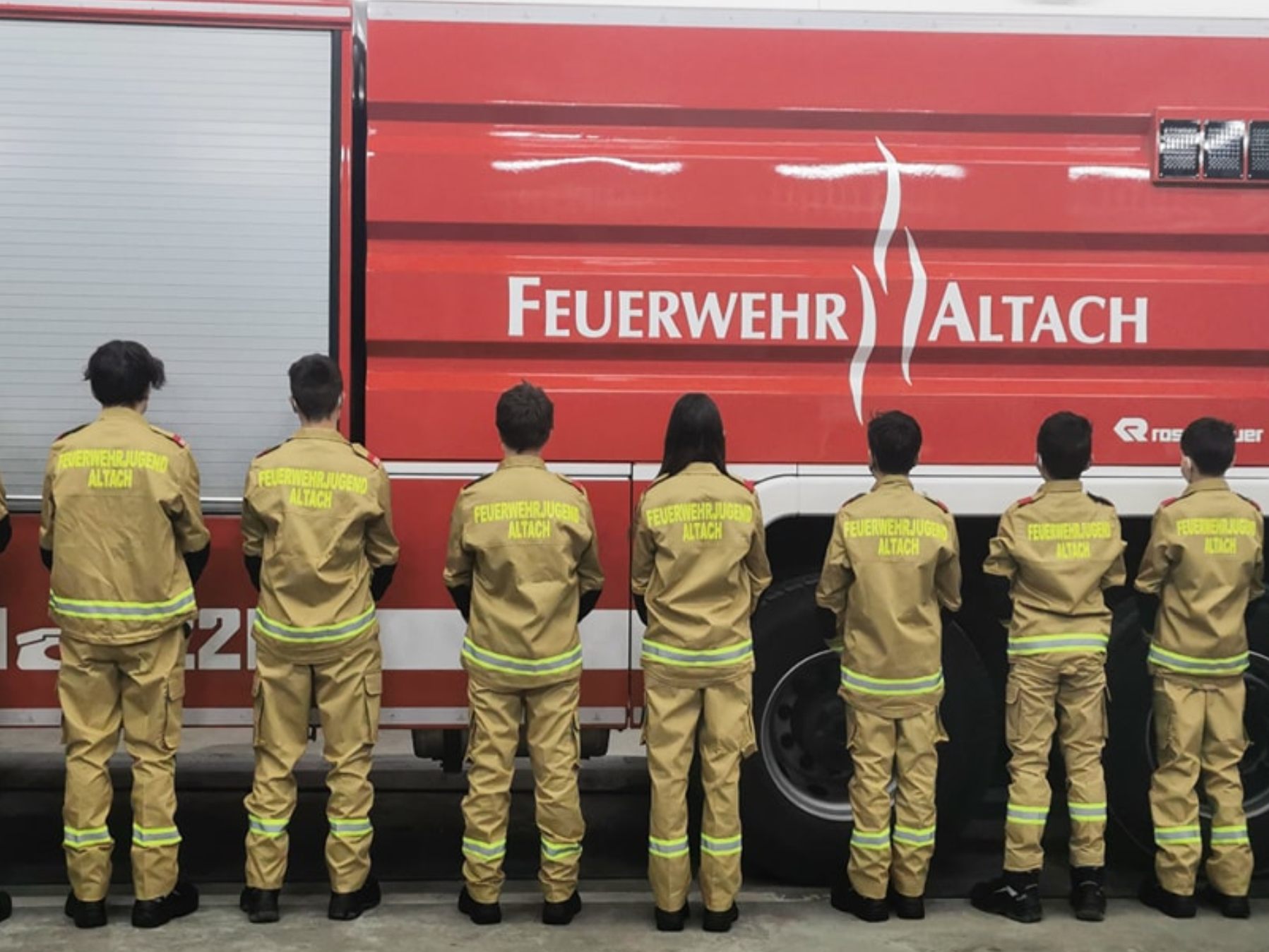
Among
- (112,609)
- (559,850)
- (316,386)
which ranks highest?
(316,386)

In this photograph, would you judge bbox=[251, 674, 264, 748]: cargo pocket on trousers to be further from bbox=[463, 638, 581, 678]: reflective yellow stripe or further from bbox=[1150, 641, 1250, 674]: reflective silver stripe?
bbox=[1150, 641, 1250, 674]: reflective silver stripe

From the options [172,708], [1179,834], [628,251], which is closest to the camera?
[172,708]

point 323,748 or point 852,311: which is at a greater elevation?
point 852,311

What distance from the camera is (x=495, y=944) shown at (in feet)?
14.1

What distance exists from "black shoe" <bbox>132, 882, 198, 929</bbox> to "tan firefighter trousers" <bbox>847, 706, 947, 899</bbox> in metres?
2.20

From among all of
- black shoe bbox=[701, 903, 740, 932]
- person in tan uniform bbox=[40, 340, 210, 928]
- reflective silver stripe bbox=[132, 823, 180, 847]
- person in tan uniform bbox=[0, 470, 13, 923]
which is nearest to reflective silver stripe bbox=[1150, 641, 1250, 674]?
black shoe bbox=[701, 903, 740, 932]

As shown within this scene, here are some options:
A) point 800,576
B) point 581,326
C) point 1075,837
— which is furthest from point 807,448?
point 1075,837

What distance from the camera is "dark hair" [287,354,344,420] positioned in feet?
14.2

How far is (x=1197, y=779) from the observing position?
4.63m

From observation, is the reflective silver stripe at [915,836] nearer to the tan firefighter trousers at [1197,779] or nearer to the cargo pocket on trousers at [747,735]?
the cargo pocket on trousers at [747,735]

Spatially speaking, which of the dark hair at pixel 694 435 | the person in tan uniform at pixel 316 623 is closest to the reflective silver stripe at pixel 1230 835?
the dark hair at pixel 694 435

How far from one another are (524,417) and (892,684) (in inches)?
57.9

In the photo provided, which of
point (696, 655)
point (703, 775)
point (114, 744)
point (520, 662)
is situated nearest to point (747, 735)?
point (703, 775)

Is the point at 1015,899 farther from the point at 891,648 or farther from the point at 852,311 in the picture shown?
the point at 852,311
